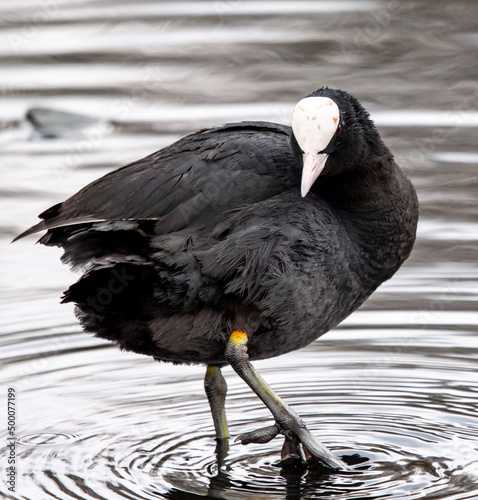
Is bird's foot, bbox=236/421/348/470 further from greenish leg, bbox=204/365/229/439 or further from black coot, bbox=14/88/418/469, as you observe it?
greenish leg, bbox=204/365/229/439

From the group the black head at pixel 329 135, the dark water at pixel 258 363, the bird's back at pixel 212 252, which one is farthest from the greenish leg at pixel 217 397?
the black head at pixel 329 135

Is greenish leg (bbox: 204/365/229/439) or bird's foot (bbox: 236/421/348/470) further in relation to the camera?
greenish leg (bbox: 204/365/229/439)

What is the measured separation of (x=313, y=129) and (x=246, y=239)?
52 centimetres

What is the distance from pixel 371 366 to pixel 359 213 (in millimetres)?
1317

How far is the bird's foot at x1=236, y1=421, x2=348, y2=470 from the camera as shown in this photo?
501cm

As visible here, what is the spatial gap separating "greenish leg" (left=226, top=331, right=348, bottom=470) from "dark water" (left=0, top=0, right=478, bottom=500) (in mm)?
106

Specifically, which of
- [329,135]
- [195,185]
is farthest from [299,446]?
[329,135]

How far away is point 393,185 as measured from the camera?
16.6 ft

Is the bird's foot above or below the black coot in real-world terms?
below

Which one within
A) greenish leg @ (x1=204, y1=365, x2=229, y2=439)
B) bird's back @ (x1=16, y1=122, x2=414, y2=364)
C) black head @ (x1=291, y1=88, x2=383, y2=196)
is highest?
black head @ (x1=291, y1=88, x2=383, y2=196)

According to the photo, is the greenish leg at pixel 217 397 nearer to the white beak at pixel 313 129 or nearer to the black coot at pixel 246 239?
the black coot at pixel 246 239

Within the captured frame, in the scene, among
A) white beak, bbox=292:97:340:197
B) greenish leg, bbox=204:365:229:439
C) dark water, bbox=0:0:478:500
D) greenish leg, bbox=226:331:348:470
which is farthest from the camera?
greenish leg, bbox=204:365:229:439

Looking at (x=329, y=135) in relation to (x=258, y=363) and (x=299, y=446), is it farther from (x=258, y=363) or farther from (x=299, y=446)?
(x=258, y=363)

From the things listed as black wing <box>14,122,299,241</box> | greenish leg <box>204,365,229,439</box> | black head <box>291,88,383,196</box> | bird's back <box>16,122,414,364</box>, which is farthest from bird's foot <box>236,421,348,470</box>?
black head <box>291,88,383,196</box>
